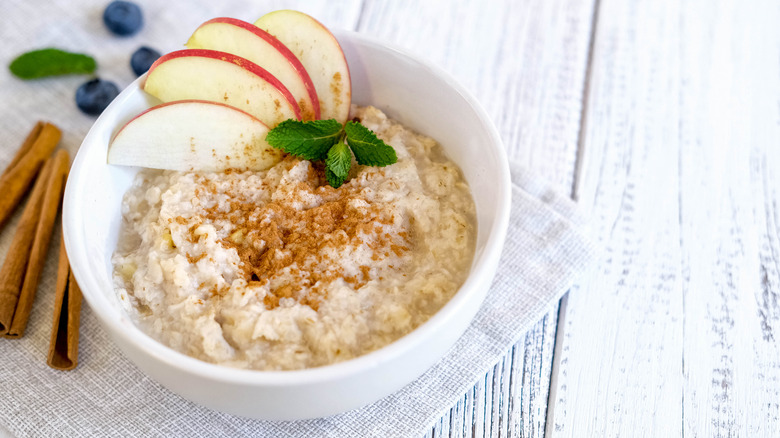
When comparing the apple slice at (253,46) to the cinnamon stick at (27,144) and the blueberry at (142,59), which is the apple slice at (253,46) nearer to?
the blueberry at (142,59)

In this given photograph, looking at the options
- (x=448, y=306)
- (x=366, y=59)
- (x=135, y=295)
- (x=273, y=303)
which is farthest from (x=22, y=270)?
(x=448, y=306)

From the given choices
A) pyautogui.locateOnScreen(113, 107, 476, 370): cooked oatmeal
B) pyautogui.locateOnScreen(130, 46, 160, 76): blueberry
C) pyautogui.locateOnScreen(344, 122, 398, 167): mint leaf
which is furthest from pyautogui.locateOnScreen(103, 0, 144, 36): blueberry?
pyautogui.locateOnScreen(344, 122, 398, 167): mint leaf

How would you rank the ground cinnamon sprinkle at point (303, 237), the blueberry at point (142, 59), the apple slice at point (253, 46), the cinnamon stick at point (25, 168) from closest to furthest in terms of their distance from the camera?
the ground cinnamon sprinkle at point (303, 237)
the apple slice at point (253, 46)
the cinnamon stick at point (25, 168)
the blueberry at point (142, 59)

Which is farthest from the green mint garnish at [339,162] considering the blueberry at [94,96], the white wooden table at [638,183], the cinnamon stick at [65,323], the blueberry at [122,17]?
the blueberry at [122,17]

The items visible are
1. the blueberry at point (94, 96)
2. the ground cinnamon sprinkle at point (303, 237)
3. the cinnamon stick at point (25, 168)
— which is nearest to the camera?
the ground cinnamon sprinkle at point (303, 237)

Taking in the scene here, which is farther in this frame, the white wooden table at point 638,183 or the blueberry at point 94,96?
the blueberry at point 94,96

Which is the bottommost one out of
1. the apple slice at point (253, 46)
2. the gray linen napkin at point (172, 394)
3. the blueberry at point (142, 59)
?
the gray linen napkin at point (172, 394)

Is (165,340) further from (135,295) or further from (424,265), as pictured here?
(424,265)

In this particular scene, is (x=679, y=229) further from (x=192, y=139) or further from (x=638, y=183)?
(x=192, y=139)
